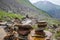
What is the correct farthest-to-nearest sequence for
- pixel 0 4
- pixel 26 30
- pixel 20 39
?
pixel 0 4 < pixel 26 30 < pixel 20 39

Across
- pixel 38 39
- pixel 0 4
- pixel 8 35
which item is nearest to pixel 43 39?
pixel 38 39

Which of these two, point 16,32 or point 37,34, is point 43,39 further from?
point 16,32

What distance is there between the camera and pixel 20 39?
19.3 m

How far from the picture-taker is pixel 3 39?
66.7 ft

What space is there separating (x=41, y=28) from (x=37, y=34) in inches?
31.6

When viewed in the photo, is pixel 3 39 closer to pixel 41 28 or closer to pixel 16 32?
pixel 16 32

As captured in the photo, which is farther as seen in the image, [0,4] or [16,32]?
[0,4]

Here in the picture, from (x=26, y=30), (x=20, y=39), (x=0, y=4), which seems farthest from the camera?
(x=0, y=4)

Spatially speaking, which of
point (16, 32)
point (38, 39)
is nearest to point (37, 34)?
point (38, 39)

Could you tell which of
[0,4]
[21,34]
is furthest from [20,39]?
[0,4]

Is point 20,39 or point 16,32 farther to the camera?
point 16,32

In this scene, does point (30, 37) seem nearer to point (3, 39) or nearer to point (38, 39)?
point (38, 39)

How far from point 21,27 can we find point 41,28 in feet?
5.44

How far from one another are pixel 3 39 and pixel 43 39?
10.8 feet
